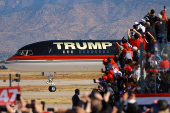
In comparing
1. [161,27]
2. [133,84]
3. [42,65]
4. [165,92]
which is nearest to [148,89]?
[165,92]

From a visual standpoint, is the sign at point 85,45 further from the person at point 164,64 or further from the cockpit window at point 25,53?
the person at point 164,64

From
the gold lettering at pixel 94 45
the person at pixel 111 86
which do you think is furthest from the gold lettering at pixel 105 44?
the person at pixel 111 86

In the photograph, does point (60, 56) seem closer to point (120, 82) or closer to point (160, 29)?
point (120, 82)

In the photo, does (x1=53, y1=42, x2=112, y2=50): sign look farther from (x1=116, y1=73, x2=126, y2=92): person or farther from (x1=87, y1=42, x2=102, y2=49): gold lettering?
(x1=116, y1=73, x2=126, y2=92): person

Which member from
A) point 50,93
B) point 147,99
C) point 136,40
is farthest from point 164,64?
point 50,93

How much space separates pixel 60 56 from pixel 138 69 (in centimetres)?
2158

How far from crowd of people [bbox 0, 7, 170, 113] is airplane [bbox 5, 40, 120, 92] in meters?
17.5

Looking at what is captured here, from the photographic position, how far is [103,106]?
1313cm

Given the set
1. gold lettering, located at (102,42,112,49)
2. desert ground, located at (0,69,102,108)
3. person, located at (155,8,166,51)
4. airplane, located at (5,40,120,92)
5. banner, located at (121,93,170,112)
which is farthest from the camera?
gold lettering, located at (102,42,112,49)

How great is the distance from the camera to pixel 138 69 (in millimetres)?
19328

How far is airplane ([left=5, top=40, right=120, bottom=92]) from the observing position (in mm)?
39562

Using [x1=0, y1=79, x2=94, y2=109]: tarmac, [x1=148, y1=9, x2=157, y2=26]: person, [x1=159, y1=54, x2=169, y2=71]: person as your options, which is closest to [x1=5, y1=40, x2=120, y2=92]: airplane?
[x1=0, y1=79, x2=94, y2=109]: tarmac

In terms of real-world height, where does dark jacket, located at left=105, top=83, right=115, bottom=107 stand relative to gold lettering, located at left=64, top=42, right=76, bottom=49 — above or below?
below

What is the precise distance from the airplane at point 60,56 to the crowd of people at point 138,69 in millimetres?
17466
